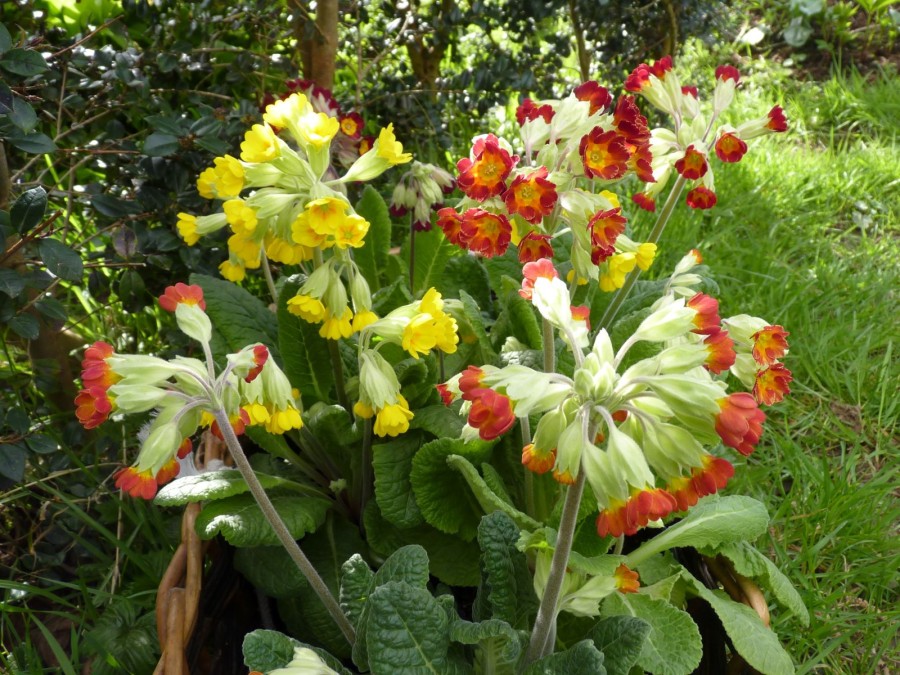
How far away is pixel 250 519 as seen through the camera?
1.31 m

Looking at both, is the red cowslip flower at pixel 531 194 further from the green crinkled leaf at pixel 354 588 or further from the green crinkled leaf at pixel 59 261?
the green crinkled leaf at pixel 59 261

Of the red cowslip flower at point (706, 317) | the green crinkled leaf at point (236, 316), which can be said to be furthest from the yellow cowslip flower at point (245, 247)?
the red cowslip flower at point (706, 317)

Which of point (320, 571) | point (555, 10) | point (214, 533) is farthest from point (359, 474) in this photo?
point (555, 10)

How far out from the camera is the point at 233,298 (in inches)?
65.2

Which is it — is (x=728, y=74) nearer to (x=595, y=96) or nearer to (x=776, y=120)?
(x=776, y=120)

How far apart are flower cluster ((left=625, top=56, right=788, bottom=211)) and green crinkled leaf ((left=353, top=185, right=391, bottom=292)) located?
540 mm

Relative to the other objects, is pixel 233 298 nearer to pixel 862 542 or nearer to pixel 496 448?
pixel 496 448

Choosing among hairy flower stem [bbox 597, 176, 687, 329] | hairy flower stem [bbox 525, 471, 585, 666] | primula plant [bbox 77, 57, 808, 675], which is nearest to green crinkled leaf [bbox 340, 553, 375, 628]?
primula plant [bbox 77, 57, 808, 675]

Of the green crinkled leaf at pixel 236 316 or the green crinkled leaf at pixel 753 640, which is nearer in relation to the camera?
the green crinkled leaf at pixel 753 640

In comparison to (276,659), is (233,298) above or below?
above

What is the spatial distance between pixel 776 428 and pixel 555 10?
162cm

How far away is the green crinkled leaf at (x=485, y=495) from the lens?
1238mm

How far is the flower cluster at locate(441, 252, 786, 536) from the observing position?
0.85 meters

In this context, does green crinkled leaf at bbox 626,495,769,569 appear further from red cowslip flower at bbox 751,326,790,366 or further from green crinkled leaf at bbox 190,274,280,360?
green crinkled leaf at bbox 190,274,280,360
